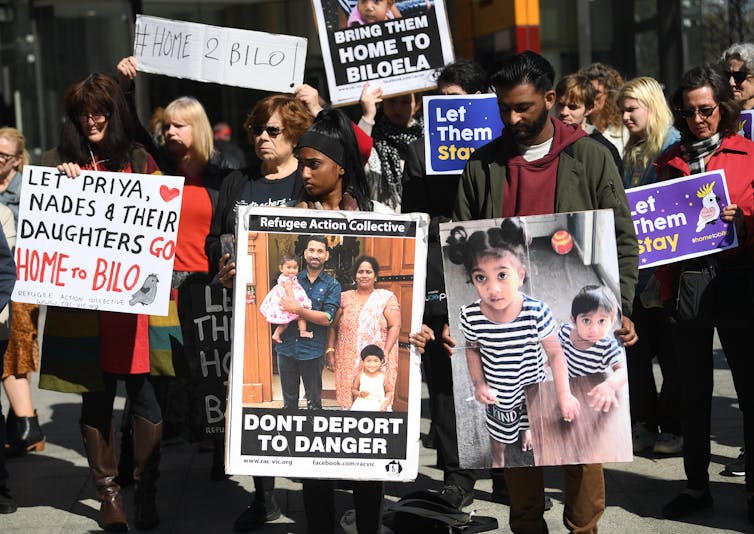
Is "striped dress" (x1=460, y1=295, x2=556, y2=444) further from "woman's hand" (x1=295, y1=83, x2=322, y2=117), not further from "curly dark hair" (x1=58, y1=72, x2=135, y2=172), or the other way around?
"curly dark hair" (x1=58, y1=72, x2=135, y2=172)

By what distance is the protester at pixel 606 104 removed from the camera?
6906 mm

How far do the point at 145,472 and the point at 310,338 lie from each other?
69.0 inches

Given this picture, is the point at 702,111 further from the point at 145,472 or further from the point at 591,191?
the point at 145,472

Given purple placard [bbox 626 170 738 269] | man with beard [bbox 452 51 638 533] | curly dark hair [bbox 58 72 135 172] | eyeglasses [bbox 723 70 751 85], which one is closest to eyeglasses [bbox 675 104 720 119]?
purple placard [bbox 626 170 738 269]

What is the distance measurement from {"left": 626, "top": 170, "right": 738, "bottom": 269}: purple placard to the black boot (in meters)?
3.90

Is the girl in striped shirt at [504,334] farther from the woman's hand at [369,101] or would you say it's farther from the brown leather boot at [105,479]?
the brown leather boot at [105,479]

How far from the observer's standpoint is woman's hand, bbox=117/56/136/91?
19.0 ft

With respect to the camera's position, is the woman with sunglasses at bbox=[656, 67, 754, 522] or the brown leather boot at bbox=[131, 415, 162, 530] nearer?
the woman with sunglasses at bbox=[656, 67, 754, 522]

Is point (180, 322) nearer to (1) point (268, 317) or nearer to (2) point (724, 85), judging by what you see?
(1) point (268, 317)

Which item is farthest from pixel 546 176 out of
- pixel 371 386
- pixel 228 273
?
pixel 228 273

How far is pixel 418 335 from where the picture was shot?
412 centimetres

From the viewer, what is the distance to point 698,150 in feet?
17.3

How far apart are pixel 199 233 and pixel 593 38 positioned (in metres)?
8.67

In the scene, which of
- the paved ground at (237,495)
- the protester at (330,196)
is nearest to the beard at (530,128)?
the protester at (330,196)
